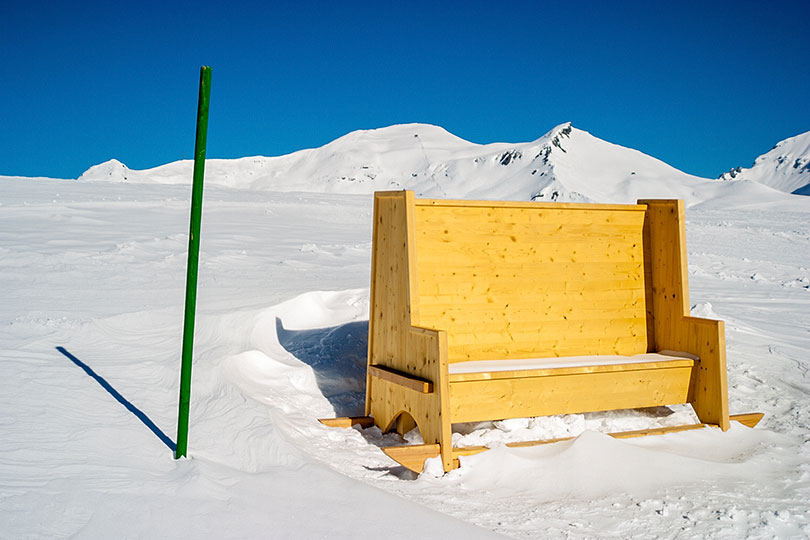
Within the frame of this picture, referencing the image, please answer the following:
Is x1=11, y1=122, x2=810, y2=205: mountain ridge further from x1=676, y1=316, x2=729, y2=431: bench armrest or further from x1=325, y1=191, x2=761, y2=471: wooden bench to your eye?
x1=676, y1=316, x2=729, y2=431: bench armrest

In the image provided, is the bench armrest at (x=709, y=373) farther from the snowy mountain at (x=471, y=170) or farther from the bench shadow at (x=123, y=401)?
the snowy mountain at (x=471, y=170)

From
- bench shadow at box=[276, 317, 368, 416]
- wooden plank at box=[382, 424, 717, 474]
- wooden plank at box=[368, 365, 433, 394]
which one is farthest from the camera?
bench shadow at box=[276, 317, 368, 416]

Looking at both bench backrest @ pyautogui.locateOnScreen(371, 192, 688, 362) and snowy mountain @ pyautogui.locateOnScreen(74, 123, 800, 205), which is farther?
snowy mountain @ pyautogui.locateOnScreen(74, 123, 800, 205)

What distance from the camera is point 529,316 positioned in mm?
5629

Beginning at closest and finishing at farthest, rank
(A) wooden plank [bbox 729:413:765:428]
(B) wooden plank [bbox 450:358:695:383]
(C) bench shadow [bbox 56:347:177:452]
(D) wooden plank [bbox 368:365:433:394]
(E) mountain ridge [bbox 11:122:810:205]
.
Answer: (C) bench shadow [bbox 56:347:177:452], (D) wooden plank [bbox 368:365:433:394], (B) wooden plank [bbox 450:358:695:383], (A) wooden plank [bbox 729:413:765:428], (E) mountain ridge [bbox 11:122:810:205]

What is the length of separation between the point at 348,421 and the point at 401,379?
0.71 m

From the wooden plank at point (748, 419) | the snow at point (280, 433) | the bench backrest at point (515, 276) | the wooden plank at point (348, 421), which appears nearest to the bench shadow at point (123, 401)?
the snow at point (280, 433)

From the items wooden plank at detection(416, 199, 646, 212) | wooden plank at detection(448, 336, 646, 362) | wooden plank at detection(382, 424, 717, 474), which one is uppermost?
wooden plank at detection(416, 199, 646, 212)

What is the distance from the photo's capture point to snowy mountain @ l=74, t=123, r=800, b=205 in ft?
198

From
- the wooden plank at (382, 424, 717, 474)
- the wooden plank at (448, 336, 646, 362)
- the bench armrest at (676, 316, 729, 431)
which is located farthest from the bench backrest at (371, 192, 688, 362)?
the wooden plank at (382, 424, 717, 474)

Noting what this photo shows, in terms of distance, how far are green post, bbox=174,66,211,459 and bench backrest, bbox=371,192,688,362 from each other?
165cm

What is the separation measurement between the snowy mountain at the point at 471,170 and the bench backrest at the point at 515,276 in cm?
4634

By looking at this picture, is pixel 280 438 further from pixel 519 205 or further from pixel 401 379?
pixel 519 205

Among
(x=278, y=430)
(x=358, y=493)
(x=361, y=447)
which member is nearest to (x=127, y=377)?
(x=278, y=430)
